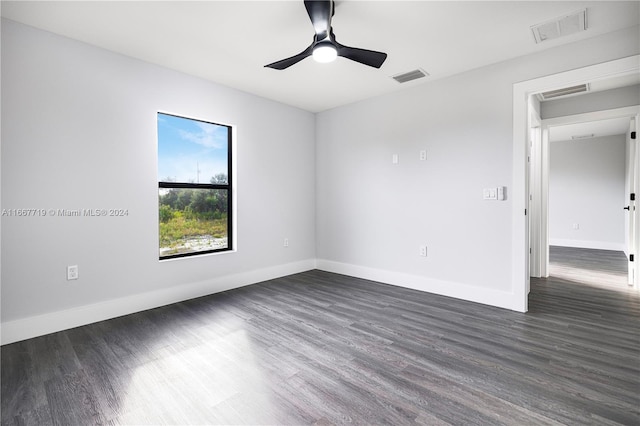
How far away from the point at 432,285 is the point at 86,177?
12.4 ft

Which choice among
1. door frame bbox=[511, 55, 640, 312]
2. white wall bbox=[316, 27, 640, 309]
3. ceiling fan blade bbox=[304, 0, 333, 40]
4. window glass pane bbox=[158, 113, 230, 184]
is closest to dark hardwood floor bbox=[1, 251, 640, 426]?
door frame bbox=[511, 55, 640, 312]

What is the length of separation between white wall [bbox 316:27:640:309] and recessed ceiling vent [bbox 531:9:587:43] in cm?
27

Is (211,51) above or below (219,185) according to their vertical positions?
above

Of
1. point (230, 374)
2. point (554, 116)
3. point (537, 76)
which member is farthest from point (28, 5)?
point (554, 116)

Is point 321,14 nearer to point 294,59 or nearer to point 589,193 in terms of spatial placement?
point 294,59

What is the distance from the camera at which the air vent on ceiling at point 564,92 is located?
3.54 m

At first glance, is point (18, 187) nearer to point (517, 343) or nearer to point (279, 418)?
point (279, 418)

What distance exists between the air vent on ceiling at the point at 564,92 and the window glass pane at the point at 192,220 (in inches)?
164

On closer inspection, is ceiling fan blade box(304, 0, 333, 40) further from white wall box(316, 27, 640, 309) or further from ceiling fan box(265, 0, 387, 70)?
white wall box(316, 27, 640, 309)

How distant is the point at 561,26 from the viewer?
2.54 metres

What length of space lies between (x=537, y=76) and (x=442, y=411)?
307cm

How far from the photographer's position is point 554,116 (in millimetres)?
4156

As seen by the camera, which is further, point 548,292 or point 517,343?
point 548,292

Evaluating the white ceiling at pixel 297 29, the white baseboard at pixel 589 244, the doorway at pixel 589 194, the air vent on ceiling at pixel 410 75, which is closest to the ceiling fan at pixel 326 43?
the white ceiling at pixel 297 29
